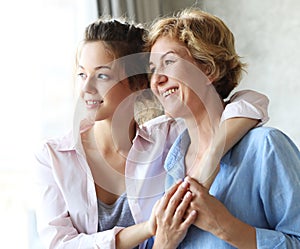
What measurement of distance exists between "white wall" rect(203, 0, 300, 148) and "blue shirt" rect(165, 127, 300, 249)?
1.42m

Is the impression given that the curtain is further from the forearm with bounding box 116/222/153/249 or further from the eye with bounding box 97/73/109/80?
the forearm with bounding box 116/222/153/249

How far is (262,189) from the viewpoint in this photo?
1214mm

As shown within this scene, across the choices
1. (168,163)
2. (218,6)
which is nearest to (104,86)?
(168,163)

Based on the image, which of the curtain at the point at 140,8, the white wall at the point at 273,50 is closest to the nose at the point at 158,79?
the curtain at the point at 140,8

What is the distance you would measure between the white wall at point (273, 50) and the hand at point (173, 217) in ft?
4.84

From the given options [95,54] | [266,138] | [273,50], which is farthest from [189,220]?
[273,50]

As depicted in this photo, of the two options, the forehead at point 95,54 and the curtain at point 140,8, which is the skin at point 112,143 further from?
the curtain at point 140,8

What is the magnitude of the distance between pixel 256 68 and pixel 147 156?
1405mm

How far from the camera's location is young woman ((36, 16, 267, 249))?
1445 millimetres

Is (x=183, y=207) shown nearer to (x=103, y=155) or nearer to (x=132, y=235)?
(x=132, y=235)

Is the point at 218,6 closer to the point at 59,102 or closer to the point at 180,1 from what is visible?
the point at 180,1

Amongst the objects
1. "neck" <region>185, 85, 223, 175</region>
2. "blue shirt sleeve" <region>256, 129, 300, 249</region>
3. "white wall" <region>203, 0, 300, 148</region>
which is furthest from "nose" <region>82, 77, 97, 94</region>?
"white wall" <region>203, 0, 300, 148</region>

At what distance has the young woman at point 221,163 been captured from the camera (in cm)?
120

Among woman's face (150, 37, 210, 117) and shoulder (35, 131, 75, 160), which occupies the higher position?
woman's face (150, 37, 210, 117)
